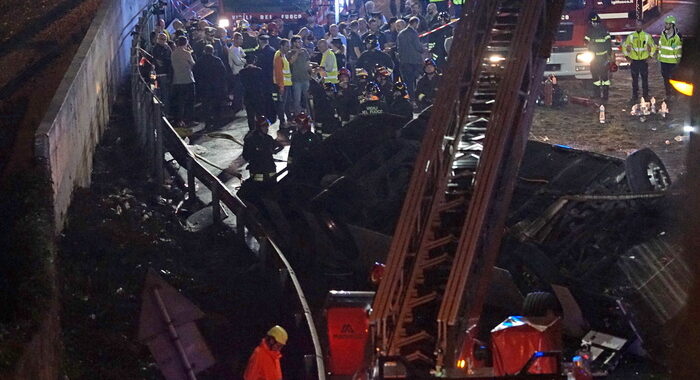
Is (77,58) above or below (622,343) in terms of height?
above

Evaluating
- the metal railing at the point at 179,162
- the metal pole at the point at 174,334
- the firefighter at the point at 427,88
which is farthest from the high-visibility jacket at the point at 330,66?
the metal pole at the point at 174,334

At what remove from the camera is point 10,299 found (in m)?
9.87

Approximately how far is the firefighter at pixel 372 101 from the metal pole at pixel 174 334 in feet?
32.9

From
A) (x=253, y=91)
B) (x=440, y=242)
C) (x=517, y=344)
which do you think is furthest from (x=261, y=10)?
(x=517, y=344)

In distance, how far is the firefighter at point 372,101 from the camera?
1847 centimetres

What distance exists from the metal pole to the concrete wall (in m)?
4.27

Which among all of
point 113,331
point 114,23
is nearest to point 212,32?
point 114,23

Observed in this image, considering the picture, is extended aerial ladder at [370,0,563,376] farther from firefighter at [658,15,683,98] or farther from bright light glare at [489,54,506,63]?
firefighter at [658,15,683,98]

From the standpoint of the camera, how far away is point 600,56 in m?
21.6

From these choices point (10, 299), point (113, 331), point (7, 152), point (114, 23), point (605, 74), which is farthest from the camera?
point (605, 74)

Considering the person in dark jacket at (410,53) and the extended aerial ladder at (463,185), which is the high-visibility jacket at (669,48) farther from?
the extended aerial ladder at (463,185)

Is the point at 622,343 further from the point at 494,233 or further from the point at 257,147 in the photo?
the point at 257,147

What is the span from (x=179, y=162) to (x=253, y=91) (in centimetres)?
375

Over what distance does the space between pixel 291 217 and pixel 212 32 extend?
882cm
